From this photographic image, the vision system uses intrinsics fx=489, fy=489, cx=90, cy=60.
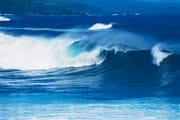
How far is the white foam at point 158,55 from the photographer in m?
2.96

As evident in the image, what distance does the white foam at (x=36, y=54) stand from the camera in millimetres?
2863

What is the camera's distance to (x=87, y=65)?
10.1 feet

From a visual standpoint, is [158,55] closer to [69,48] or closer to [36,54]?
[69,48]

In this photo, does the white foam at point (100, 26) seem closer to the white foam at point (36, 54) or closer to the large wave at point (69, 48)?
the large wave at point (69, 48)

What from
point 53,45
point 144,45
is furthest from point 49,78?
point 144,45

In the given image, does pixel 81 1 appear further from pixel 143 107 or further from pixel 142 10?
pixel 143 107

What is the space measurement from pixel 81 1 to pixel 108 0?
0.52 feet

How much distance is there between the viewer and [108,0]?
286cm

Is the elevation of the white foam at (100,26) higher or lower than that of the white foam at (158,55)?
higher

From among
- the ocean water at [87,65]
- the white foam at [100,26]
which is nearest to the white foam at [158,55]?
the ocean water at [87,65]

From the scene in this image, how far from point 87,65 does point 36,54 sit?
0.34 m

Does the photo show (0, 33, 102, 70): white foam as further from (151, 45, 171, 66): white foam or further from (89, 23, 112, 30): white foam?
(151, 45, 171, 66): white foam

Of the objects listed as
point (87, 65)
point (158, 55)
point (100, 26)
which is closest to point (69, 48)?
point (87, 65)

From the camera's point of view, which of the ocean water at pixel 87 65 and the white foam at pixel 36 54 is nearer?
the ocean water at pixel 87 65
